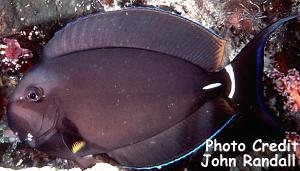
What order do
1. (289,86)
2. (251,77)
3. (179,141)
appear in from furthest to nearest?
1. (289,86)
2. (179,141)
3. (251,77)

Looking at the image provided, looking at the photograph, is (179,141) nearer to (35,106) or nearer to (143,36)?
(143,36)

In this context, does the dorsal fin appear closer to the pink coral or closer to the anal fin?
the anal fin

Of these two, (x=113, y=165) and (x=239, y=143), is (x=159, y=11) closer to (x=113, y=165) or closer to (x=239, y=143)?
(x=113, y=165)

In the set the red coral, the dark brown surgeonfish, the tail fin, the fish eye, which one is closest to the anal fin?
the dark brown surgeonfish

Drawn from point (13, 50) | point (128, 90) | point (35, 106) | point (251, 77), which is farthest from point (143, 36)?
point (13, 50)

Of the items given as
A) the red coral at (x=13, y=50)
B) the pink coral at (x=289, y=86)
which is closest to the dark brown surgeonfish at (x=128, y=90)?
the red coral at (x=13, y=50)

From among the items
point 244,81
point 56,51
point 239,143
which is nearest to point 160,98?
point 244,81
